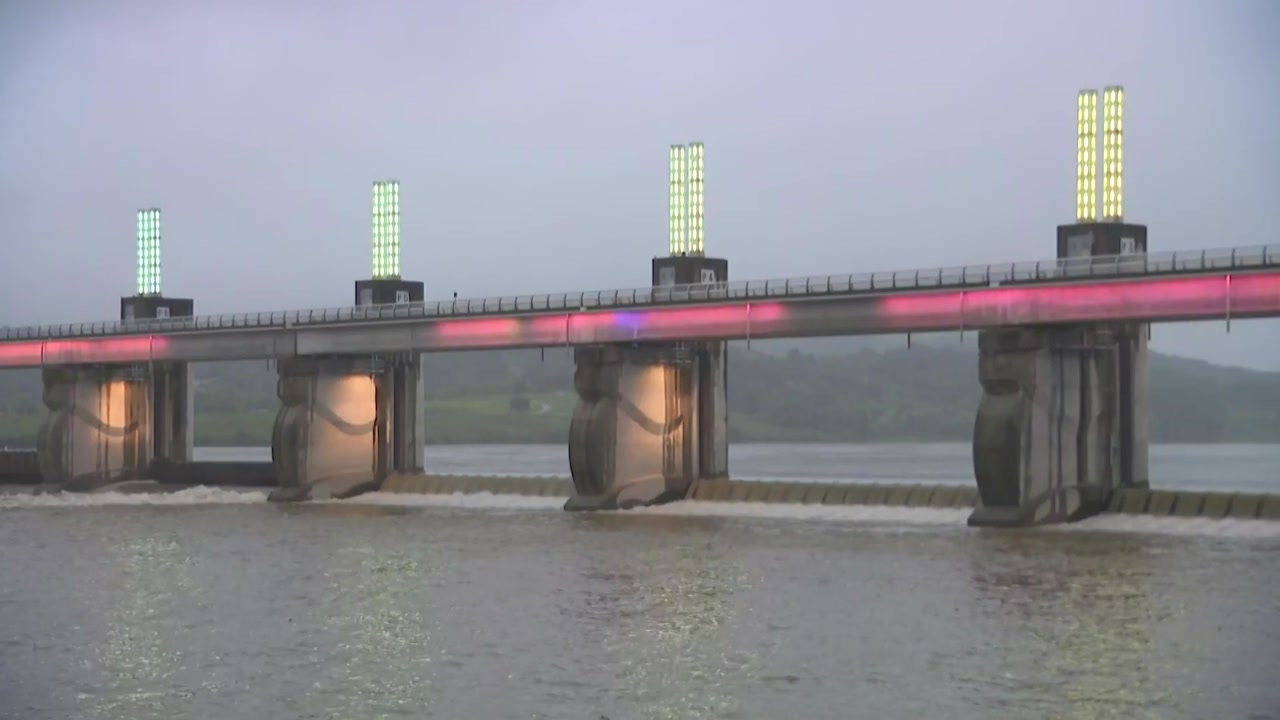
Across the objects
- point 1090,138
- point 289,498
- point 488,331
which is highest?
point 1090,138

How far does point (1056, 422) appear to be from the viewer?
65.3m

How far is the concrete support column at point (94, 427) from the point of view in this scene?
335ft

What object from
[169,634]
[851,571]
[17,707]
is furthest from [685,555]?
[17,707]

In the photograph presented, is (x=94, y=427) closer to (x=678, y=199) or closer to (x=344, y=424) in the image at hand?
(x=344, y=424)

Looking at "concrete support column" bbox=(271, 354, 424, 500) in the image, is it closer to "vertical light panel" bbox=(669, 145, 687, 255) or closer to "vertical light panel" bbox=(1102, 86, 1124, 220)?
"vertical light panel" bbox=(669, 145, 687, 255)

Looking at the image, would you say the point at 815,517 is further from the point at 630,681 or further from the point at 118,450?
the point at 118,450

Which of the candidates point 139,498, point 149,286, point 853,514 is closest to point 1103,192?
point 853,514

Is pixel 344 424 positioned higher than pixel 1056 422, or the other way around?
pixel 1056 422

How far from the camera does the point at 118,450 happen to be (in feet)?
341

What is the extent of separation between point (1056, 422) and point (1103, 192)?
10.3 meters

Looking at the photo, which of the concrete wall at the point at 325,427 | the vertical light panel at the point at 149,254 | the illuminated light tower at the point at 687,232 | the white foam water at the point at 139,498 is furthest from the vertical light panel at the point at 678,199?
the vertical light panel at the point at 149,254

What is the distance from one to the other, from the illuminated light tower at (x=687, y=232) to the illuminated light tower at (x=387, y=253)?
1945 centimetres

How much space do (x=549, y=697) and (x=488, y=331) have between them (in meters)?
54.5

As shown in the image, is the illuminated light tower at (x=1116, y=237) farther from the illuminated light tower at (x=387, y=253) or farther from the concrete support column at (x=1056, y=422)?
the illuminated light tower at (x=387, y=253)
